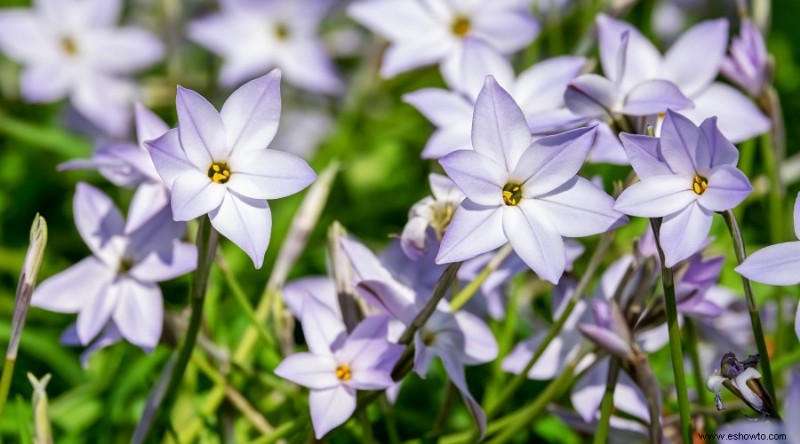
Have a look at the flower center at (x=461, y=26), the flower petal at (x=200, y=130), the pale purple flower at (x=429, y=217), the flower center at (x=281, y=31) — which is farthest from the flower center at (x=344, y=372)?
the flower center at (x=281, y=31)

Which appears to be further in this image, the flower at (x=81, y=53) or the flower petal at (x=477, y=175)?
the flower at (x=81, y=53)

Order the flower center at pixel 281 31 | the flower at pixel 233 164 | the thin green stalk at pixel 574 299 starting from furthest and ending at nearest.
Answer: the flower center at pixel 281 31, the thin green stalk at pixel 574 299, the flower at pixel 233 164

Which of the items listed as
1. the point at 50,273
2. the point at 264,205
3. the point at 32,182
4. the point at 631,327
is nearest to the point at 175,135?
the point at 264,205

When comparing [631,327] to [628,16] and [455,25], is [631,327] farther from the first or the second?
[628,16]

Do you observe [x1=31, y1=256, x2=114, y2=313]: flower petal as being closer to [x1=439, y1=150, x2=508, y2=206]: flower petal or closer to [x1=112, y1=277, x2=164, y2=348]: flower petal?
[x1=112, y1=277, x2=164, y2=348]: flower petal

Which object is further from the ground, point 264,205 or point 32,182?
point 264,205

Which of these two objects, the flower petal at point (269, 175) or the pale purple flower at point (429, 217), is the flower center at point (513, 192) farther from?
the flower petal at point (269, 175)

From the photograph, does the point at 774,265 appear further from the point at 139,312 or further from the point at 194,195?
the point at 139,312

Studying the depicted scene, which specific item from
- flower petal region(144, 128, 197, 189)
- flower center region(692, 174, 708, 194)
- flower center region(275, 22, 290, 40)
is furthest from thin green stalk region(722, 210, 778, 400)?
flower center region(275, 22, 290, 40)
